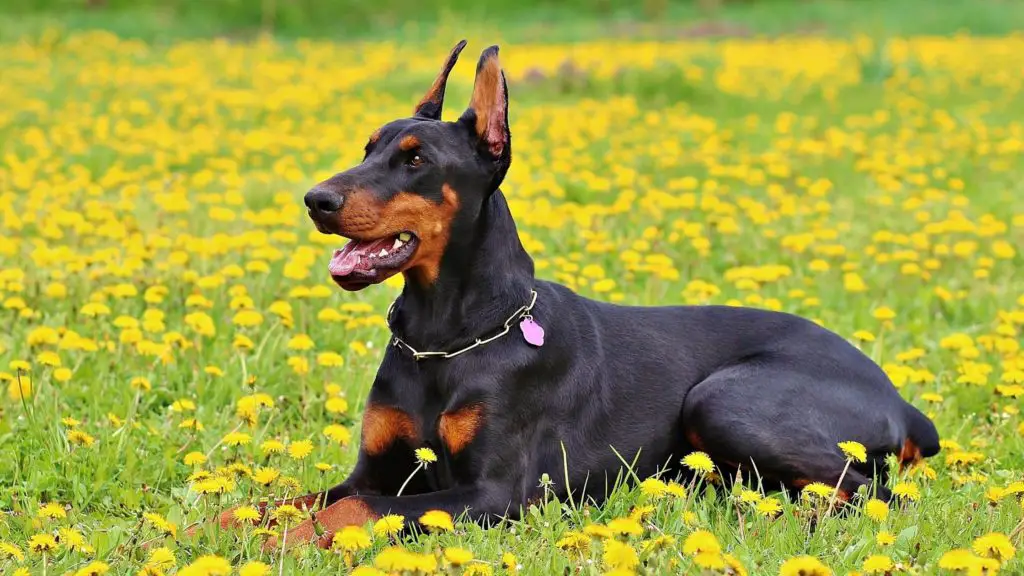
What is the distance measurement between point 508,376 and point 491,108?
86 centimetres

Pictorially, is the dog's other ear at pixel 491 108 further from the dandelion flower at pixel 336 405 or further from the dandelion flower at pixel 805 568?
the dandelion flower at pixel 805 568

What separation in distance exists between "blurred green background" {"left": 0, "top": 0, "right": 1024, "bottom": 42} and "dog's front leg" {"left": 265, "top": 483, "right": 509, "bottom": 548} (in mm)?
19174

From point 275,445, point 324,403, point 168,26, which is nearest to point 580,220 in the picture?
point 324,403

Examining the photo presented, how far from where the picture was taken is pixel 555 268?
6.99 metres

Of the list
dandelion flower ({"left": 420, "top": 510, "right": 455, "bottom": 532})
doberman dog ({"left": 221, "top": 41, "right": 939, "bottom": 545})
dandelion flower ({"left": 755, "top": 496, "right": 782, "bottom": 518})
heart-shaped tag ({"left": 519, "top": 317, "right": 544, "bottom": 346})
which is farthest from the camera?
heart-shaped tag ({"left": 519, "top": 317, "right": 544, "bottom": 346})

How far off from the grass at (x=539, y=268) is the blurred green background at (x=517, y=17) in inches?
360

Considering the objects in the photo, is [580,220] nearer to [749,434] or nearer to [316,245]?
[316,245]

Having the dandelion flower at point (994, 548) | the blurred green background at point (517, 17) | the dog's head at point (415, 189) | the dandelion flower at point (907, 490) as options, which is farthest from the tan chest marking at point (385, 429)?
the blurred green background at point (517, 17)

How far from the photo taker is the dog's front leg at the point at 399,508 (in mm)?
3406

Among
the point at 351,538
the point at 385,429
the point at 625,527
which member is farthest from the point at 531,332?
the point at 351,538

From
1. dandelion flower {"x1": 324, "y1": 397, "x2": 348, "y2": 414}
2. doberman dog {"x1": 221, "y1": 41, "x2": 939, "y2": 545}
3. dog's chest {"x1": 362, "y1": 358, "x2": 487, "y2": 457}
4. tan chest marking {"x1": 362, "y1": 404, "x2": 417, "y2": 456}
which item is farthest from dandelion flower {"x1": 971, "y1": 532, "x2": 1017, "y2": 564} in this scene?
dandelion flower {"x1": 324, "y1": 397, "x2": 348, "y2": 414}

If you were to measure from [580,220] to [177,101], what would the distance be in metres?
7.09

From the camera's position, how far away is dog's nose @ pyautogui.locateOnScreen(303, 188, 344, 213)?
349 cm

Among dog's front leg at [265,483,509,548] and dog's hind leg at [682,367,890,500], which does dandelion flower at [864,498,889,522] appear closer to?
dog's hind leg at [682,367,890,500]
